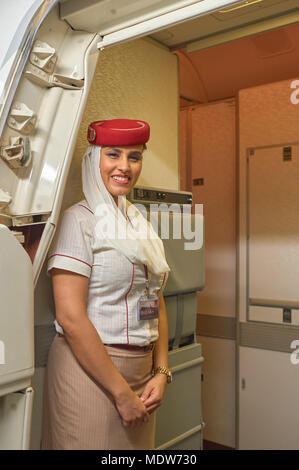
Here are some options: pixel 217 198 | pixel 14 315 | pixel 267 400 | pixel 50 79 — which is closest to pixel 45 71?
pixel 50 79

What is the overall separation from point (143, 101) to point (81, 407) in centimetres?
158

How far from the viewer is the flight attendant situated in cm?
164

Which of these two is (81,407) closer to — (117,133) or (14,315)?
(14,315)

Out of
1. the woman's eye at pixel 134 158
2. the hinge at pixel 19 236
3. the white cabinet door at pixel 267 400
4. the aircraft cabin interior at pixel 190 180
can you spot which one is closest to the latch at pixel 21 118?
the aircraft cabin interior at pixel 190 180

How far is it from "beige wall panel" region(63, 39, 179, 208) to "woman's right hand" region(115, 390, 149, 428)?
0.83 meters

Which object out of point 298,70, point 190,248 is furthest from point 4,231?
point 298,70

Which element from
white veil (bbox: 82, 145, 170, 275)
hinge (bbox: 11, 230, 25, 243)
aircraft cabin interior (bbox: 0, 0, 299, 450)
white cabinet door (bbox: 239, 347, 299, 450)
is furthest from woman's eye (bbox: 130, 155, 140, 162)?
white cabinet door (bbox: 239, 347, 299, 450)

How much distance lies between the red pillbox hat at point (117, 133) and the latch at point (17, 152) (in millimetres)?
372

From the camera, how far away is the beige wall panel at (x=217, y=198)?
361 centimetres

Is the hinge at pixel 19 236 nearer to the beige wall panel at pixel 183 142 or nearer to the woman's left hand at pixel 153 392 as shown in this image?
the woman's left hand at pixel 153 392

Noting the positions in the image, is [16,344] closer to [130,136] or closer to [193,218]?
[130,136]

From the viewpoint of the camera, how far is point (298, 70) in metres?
3.52

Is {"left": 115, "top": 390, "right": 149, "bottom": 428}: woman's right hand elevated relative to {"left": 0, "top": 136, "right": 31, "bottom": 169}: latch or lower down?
lower down

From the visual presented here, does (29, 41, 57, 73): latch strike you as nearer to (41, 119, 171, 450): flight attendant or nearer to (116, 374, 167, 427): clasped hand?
(41, 119, 171, 450): flight attendant
